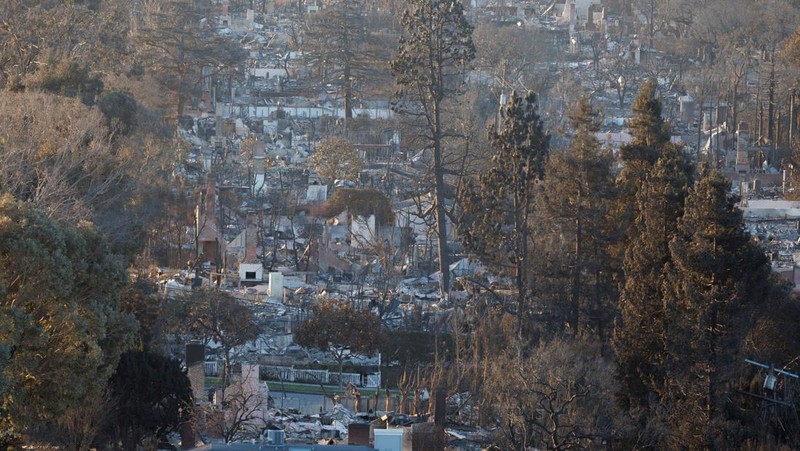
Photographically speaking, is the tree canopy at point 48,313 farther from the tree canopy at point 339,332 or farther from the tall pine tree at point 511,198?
the tall pine tree at point 511,198

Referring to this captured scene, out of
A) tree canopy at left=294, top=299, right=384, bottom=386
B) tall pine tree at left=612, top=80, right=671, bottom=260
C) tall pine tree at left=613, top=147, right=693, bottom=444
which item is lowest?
tree canopy at left=294, top=299, right=384, bottom=386

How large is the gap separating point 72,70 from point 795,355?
1185cm

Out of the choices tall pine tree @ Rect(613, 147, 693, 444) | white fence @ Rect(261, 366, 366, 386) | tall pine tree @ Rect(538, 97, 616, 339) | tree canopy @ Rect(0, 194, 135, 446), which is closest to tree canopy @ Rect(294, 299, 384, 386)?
white fence @ Rect(261, 366, 366, 386)

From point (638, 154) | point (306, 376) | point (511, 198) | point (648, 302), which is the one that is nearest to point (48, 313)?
point (648, 302)

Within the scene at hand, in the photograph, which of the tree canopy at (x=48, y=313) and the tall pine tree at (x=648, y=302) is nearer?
the tree canopy at (x=48, y=313)

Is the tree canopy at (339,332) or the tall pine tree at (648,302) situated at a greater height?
the tall pine tree at (648,302)

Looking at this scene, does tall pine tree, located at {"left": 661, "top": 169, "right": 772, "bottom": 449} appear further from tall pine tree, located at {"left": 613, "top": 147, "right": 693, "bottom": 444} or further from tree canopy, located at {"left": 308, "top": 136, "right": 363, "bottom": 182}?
tree canopy, located at {"left": 308, "top": 136, "right": 363, "bottom": 182}

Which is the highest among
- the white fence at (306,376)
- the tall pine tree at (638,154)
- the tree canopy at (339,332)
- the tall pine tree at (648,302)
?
the tall pine tree at (638,154)

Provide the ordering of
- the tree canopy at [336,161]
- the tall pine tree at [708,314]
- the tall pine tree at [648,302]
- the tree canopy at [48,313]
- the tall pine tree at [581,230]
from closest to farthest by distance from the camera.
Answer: the tree canopy at [48,313] → the tall pine tree at [708,314] → the tall pine tree at [648,302] → the tall pine tree at [581,230] → the tree canopy at [336,161]

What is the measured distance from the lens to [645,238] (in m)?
16.2

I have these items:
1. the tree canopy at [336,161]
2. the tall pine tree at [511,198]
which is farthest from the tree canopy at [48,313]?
the tree canopy at [336,161]

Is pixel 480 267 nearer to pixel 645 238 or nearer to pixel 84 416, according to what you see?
pixel 645 238

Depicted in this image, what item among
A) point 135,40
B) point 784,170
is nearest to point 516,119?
point 784,170

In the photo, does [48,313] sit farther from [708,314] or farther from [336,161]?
[336,161]
